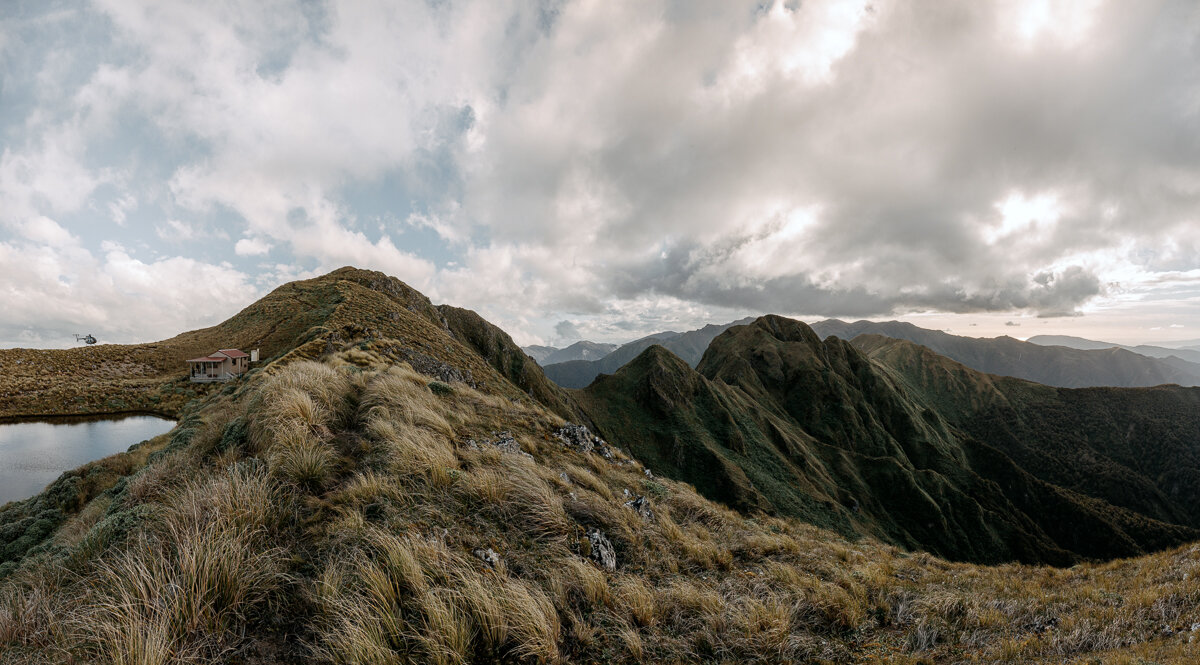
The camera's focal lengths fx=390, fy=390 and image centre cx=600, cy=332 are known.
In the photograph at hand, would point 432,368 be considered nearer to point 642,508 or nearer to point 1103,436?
point 642,508

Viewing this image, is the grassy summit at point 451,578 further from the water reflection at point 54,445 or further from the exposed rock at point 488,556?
the water reflection at point 54,445

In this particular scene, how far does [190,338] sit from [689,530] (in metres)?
67.5

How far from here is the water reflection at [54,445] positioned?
17.2m

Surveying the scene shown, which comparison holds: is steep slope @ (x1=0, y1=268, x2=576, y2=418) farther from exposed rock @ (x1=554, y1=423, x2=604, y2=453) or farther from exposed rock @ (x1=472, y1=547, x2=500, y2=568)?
exposed rock @ (x1=472, y1=547, x2=500, y2=568)

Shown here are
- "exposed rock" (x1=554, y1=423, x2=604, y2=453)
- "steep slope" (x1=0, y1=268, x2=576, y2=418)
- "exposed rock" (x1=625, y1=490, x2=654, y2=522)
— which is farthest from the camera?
"steep slope" (x1=0, y1=268, x2=576, y2=418)

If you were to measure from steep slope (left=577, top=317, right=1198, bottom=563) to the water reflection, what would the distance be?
73572 millimetres

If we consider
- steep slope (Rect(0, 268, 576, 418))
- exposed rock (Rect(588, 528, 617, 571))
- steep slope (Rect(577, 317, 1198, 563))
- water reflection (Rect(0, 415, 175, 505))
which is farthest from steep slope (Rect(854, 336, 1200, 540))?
water reflection (Rect(0, 415, 175, 505))

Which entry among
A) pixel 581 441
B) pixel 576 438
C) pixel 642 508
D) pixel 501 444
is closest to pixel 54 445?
pixel 501 444

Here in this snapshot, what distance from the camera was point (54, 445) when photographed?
2098 centimetres

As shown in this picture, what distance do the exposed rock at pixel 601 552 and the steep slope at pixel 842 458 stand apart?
248 feet

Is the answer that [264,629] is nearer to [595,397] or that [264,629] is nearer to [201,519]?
[201,519]

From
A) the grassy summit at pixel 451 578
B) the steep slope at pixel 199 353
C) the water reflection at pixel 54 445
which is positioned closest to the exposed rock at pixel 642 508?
the grassy summit at pixel 451 578

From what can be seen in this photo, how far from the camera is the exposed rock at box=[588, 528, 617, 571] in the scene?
20.2 feet

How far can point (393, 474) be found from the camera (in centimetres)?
639
